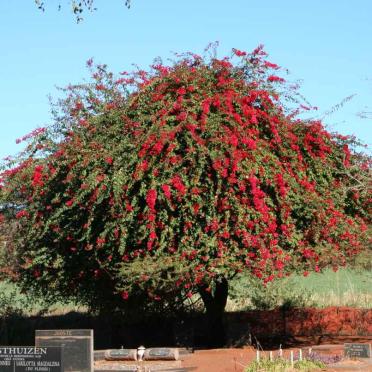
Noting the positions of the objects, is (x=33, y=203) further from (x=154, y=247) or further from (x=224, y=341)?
(x=224, y=341)

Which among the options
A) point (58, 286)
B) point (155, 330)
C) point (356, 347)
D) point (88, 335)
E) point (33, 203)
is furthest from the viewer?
point (155, 330)

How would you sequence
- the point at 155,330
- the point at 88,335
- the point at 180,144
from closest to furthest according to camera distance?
1. the point at 88,335
2. the point at 180,144
3. the point at 155,330

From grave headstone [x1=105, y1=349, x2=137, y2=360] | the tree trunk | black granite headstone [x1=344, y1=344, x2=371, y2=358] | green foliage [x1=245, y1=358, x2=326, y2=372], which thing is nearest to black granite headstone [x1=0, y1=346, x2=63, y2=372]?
green foliage [x1=245, y1=358, x2=326, y2=372]

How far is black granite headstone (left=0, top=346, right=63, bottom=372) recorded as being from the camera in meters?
12.0

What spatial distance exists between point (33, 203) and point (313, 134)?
6822 millimetres

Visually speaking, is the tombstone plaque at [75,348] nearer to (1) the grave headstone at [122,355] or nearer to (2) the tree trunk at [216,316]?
(1) the grave headstone at [122,355]

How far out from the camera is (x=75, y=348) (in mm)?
13477

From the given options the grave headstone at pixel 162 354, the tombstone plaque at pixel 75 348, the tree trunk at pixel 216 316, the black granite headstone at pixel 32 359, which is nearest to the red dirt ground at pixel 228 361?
the grave headstone at pixel 162 354

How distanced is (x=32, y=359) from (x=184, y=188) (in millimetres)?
4791

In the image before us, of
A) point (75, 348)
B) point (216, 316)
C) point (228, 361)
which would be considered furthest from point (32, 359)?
point (216, 316)

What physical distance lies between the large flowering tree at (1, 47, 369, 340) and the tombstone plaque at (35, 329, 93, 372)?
7.25ft

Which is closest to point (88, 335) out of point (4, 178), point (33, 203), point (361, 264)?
point (33, 203)

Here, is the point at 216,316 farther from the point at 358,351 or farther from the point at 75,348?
the point at 75,348

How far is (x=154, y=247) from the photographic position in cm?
1595
